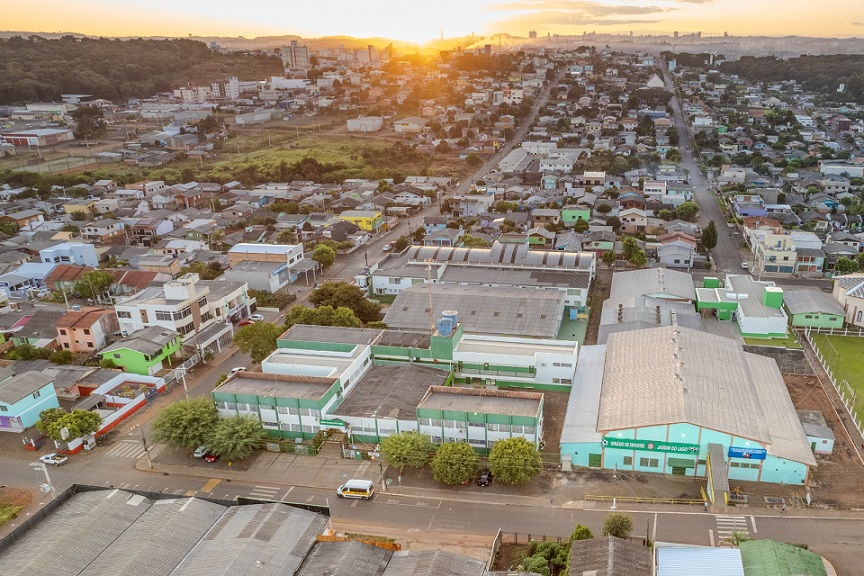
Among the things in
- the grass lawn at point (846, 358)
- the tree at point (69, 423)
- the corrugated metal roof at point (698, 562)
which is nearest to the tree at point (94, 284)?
the tree at point (69, 423)

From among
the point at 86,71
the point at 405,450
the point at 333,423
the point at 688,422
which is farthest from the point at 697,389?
the point at 86,71

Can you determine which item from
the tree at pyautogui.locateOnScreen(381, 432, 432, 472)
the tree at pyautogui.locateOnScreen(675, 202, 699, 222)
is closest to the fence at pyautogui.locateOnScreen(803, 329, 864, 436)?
the tree at pyautogui.locateOnScreen(381, 432, 432, 472)

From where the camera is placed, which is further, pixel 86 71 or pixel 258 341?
pixel 86 71

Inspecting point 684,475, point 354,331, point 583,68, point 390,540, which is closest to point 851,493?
point 684,475

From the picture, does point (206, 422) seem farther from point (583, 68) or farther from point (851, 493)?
point (583, 68)

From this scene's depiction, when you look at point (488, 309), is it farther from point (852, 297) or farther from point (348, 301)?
point (852, 297)

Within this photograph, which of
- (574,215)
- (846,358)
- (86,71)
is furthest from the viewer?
(86,71)
